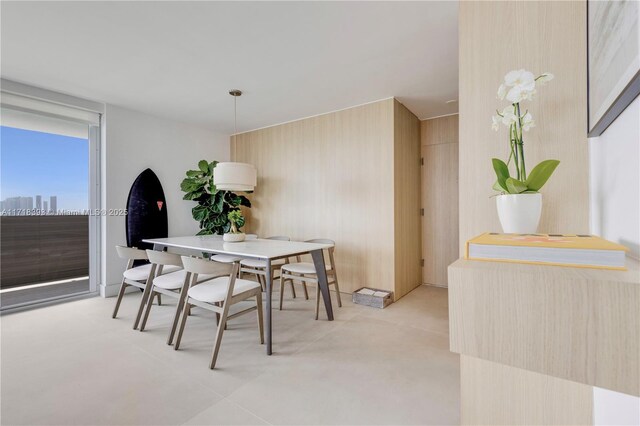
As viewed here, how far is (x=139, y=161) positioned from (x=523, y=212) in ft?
15.5

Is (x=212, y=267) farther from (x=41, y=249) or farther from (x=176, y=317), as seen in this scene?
(x=41, y=249)

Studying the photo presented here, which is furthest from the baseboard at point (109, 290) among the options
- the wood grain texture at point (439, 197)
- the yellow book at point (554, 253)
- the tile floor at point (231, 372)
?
the yellow book at point (554, 253)

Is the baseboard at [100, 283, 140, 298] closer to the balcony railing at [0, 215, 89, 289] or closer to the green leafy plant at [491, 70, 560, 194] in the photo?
the balcony railing at [0, 215, 89, 289]

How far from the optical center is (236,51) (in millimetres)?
2547

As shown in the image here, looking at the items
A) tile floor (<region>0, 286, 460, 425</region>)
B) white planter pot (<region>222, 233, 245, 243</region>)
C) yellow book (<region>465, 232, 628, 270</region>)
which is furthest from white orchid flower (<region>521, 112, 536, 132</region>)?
white planter pot (<region>222, 233, 245, 243</region>)

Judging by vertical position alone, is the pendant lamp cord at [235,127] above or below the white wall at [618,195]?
above

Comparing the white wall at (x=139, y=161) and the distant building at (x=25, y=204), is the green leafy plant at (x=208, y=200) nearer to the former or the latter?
the white wall at (x=139, y=161)

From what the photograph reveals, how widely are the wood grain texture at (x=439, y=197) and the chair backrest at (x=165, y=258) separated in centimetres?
353

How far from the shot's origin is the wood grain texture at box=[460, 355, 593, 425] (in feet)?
3.53

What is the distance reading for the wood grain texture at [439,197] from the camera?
13.9 ft

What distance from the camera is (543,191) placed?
3.82ft

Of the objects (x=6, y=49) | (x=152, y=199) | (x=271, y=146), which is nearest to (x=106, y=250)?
(x=152, y=199)

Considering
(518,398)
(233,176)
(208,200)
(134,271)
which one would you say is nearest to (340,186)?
(233,176)

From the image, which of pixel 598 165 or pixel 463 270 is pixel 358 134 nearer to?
pixel 598 165
